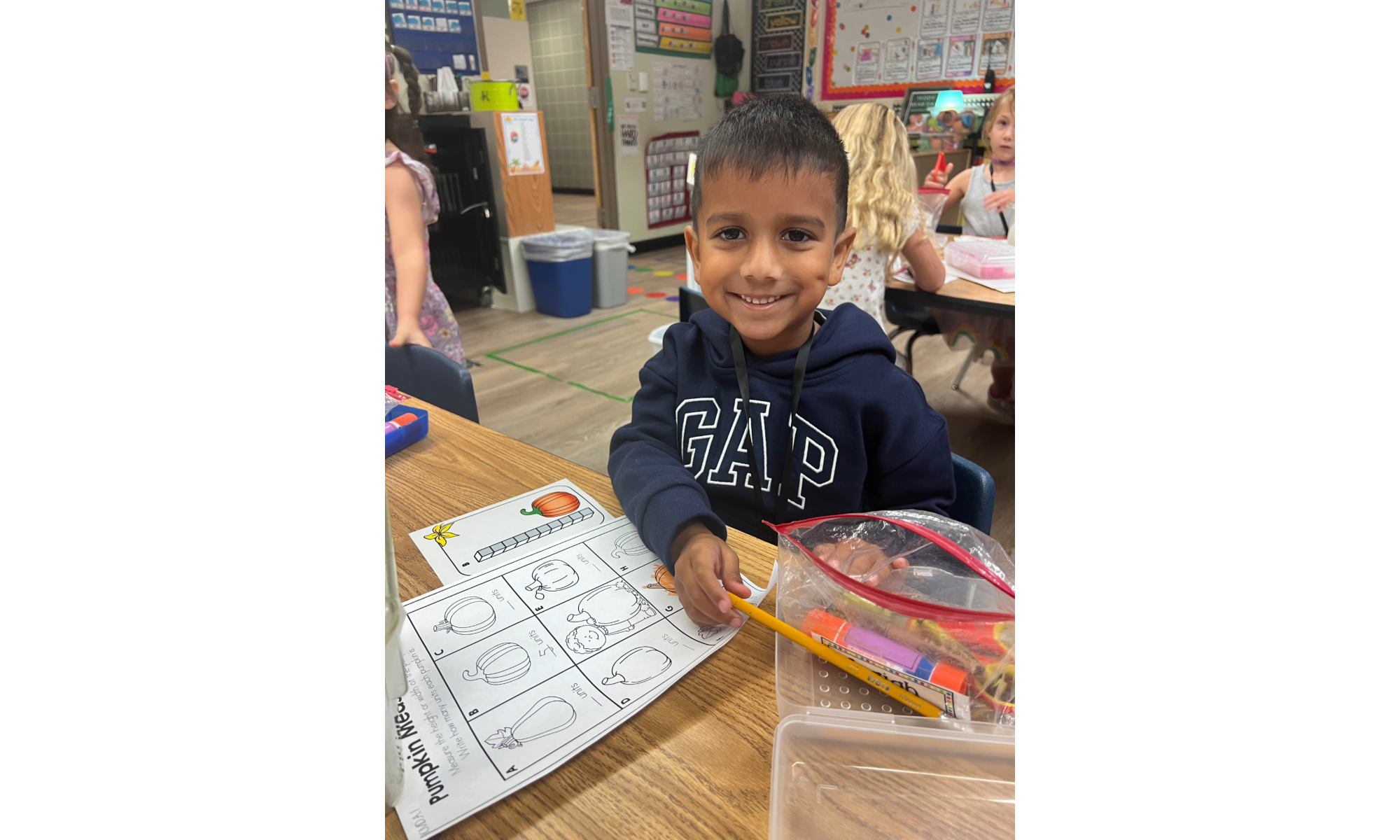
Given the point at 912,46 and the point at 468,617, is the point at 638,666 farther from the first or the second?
the point at 912,46

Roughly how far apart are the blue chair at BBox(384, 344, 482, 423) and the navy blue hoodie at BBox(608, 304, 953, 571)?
0.35m

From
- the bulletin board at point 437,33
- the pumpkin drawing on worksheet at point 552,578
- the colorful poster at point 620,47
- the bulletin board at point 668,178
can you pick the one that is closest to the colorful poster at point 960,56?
the bulletin board at point 668,178

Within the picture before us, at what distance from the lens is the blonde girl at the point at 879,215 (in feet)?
5.46

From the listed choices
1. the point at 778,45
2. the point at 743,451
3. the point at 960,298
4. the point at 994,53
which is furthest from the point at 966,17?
the point at 743,451

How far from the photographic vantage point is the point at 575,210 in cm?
665

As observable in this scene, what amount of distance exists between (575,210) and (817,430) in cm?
634

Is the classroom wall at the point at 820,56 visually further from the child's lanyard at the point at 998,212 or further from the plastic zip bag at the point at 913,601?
the plastic zip bag at the point at 913,601

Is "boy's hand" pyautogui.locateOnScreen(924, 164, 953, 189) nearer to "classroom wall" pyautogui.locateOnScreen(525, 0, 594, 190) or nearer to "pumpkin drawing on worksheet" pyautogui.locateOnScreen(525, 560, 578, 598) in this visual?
"pumpkin drawing on worksheet" pyautogui.locateOnScreen(525, 560, 578, 598)

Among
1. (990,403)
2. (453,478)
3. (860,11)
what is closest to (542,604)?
(453,478)

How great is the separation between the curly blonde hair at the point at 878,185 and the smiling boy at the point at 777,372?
34.3 inches

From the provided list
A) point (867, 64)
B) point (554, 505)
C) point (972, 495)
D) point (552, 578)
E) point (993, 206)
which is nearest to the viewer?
point (552, 578)
